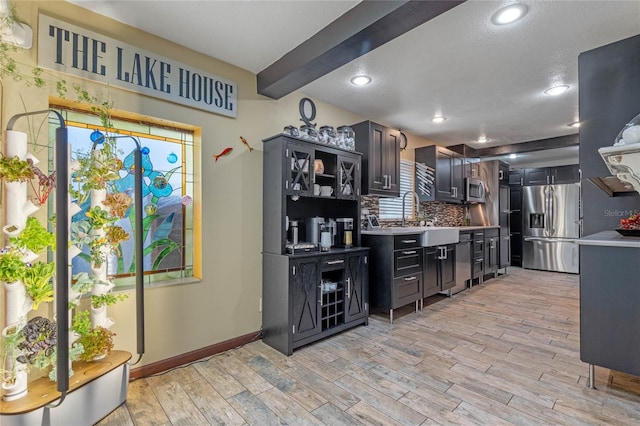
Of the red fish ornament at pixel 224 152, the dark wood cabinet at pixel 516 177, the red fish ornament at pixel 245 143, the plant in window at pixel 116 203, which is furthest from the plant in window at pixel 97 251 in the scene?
the dark wood cabinet at pixel 516 177

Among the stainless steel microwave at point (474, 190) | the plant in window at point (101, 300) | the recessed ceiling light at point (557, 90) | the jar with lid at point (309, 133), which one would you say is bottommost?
the plant in window at point (101, 300)

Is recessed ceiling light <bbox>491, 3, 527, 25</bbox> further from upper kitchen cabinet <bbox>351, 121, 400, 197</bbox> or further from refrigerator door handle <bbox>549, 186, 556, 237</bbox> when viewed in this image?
refrigerator door handle <bbox>549, 186, 556, 237</bbox>

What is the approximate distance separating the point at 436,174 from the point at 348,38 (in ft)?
10.7

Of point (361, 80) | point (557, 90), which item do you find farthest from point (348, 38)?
point (557, 90)

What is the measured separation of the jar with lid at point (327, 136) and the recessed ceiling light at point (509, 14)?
1.63m

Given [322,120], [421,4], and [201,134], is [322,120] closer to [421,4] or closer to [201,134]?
[201,134]

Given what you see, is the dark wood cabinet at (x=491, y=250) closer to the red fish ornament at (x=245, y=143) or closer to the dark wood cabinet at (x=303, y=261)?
the dark wood cabinet at (x=303, y=261)

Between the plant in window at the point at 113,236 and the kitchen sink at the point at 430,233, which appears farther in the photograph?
the kitchen sink at the point at 430,233

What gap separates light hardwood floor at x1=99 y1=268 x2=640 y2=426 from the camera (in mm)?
1728

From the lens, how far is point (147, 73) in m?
2.20

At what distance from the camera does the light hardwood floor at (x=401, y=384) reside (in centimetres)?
173

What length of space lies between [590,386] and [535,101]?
3.03 m

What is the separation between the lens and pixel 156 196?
2414 millimetres

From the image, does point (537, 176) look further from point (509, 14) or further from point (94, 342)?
point (94, 342)
